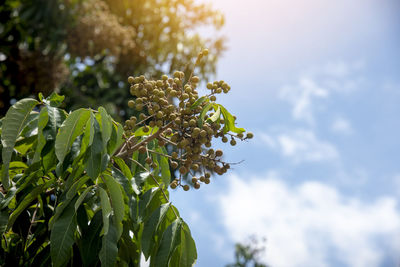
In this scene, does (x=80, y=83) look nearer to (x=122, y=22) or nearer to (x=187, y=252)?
(x=122, y=22)

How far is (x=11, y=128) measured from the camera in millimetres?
1721

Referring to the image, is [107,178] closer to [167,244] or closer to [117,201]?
[117,201]

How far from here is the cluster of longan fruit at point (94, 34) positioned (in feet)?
18.0

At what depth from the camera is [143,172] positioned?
1.86 metres

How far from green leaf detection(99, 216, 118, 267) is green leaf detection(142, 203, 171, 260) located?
0.41 ft

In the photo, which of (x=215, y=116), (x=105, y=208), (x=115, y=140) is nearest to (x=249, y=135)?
(x=215, y=116)

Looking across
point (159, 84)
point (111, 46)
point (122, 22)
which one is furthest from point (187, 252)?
point (122, 22)

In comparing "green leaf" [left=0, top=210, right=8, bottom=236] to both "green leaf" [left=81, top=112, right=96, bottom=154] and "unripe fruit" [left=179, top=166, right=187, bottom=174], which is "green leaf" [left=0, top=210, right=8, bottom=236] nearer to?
"green leaf" [left=81, top=112, right=96, bottom=154]

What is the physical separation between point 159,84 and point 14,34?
4603mm

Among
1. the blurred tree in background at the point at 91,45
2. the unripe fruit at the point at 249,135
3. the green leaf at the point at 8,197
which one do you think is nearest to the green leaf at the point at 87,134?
the green leaf at the point at 8,197

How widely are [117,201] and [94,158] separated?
6.4 inches

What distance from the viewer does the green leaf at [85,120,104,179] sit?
1.56m

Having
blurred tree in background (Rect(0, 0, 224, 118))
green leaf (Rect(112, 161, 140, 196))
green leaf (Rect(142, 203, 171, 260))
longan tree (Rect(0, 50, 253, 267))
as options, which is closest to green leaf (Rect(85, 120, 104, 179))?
longan tree (Rect(0, 50, 253, 267))

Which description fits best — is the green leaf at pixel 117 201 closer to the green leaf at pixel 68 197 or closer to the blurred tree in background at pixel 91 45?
the green leaf at pixel 68 197
